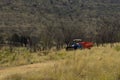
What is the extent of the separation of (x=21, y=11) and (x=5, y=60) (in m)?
57.1

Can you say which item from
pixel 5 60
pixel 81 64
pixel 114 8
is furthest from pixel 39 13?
pixel 81 64

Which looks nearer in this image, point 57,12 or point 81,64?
point 81,64

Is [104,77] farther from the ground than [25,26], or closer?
farther from the ground

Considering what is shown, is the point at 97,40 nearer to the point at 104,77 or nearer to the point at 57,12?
the point at 104,77

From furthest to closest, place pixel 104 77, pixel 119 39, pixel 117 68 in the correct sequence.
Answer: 1. pixel 119 39
2. pixel 117 68
3. pixel 104 77

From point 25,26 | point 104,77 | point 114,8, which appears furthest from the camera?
point 114,8

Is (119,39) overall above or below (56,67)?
below

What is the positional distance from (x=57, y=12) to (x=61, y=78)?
231ft

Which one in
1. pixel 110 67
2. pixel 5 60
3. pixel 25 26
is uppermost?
pixel 110 67

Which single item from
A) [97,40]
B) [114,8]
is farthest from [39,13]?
[97,40]

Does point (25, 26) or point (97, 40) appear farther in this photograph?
point (25, 26)

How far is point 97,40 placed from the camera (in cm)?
4097

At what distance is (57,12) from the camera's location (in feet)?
262

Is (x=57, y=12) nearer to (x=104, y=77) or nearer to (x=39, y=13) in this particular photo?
(x=39, y=13)
